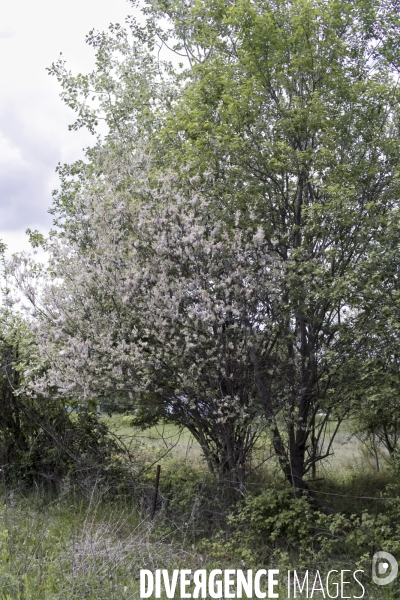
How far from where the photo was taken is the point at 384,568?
6.04 m

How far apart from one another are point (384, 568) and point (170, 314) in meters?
3.49

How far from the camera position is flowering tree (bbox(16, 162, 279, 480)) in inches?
279

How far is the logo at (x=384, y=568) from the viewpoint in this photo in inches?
233

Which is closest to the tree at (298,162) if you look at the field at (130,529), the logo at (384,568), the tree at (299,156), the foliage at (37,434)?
the tree at (299,156)

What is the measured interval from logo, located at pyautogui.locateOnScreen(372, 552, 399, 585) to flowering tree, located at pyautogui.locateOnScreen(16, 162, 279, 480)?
2009 mm

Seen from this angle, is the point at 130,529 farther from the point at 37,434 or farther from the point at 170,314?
the point at 37,434

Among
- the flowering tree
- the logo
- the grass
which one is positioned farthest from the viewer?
the flowering tree

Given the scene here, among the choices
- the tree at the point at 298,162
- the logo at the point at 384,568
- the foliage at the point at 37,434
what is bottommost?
the logo at the point at 384,568

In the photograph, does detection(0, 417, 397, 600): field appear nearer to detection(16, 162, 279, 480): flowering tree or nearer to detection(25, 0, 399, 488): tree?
detection(16, 162, 279, 480): flowering tree

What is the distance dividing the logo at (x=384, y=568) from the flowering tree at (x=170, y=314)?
2009 mm

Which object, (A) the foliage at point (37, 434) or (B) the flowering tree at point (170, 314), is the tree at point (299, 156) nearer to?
(B) the flowering tree at point (170, 314)

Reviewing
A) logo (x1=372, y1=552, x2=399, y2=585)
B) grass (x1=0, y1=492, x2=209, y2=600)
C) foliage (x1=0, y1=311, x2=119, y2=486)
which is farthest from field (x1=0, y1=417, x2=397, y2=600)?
foliage (x1=0, y1=311, x2=119, y2=486)

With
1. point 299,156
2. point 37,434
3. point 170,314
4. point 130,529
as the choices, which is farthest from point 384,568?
point 37,434

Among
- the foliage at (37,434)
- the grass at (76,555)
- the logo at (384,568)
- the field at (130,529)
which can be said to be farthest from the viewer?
the foliage at (37,434)
